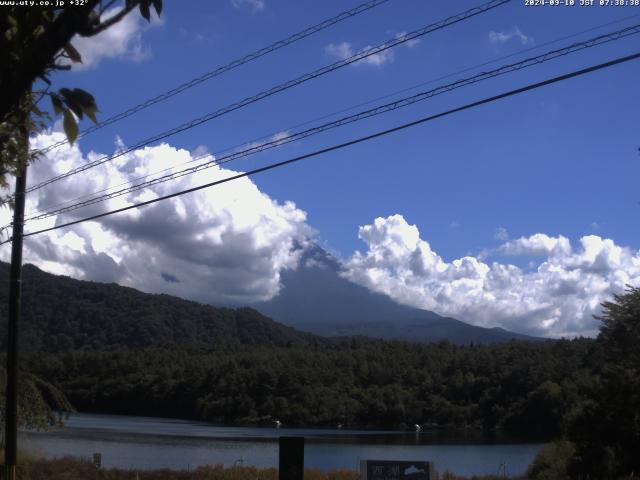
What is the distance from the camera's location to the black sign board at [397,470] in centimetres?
1145

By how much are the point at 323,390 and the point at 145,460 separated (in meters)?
49.9

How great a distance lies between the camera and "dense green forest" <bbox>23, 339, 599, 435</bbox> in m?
77.0

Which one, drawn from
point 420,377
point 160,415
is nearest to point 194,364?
point 160,415

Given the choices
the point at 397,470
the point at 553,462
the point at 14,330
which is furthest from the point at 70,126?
the point at 553,462

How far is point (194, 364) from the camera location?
314 ft

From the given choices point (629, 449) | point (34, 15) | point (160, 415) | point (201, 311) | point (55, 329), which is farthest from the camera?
point (201, 311)

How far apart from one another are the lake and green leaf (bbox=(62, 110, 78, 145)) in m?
26.5

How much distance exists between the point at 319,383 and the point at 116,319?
Answer: 7269 cm

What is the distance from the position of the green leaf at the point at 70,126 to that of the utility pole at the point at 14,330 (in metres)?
12.8

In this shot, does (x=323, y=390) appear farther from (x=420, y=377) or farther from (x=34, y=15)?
(x=34, y=15)

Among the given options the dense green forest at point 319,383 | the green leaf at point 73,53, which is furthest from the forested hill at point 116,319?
the green leaf at point 73,53

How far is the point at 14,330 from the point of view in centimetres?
1709

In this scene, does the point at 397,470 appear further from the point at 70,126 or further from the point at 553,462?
the point at 553,462

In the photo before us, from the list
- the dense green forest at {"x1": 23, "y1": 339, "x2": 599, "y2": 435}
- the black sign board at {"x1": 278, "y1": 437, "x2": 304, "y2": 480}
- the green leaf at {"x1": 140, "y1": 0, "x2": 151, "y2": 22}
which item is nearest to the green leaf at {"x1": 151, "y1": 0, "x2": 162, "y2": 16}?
the green leaf at {"x1": 140, "y1": 0, "x2": 151, "y2": 22}
